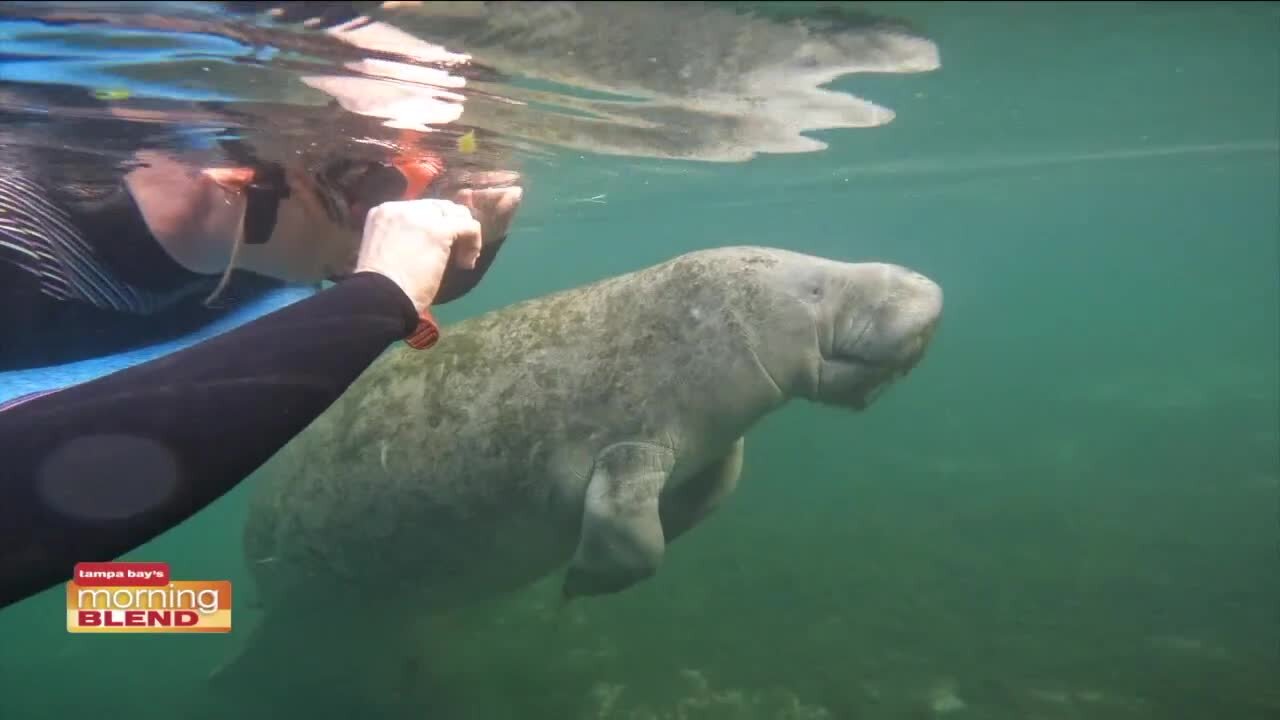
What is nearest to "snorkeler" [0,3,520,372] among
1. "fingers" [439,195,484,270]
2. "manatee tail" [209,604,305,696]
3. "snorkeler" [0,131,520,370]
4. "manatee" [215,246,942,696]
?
"snorkeler" [0,131,520,370]

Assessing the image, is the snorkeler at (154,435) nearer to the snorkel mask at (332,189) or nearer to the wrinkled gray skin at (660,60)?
the snorkel mask at (332,189)

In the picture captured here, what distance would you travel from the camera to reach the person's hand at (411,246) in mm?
1608

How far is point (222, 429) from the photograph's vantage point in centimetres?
117

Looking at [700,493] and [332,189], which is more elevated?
[332,189]

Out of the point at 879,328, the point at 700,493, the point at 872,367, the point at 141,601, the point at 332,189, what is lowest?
the point at 141,601

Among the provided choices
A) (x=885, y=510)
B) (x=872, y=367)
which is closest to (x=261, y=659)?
(x=872, y=367)

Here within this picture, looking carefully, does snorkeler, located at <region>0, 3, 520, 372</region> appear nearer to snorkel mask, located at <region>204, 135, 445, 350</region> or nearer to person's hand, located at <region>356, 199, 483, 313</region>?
snorkel mask, located at <region>204, 135, 445, 350</region>

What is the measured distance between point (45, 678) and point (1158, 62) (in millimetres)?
17303

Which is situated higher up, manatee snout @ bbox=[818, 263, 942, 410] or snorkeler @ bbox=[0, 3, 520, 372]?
snorkeler @ bbox=[0, 3, 520, 372]

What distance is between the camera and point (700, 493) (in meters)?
5.21

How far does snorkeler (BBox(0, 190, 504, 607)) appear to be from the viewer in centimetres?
107

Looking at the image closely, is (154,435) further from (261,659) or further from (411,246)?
(261,659)

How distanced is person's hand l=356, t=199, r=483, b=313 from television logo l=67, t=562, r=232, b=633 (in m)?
2.57

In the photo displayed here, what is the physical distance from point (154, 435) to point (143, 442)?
0.02 metres
